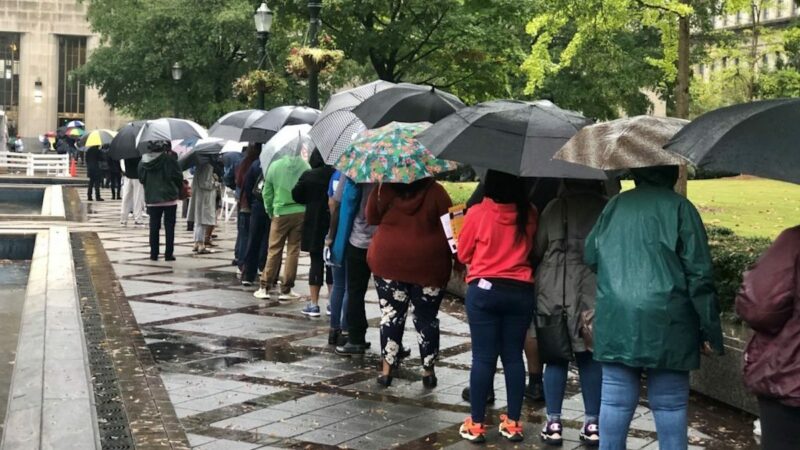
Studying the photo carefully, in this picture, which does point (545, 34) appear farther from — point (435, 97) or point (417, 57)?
point (435, 97)

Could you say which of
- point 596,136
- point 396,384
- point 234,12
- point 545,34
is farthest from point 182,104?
point 596,136

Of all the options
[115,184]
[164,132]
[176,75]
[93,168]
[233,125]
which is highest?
[176,75]

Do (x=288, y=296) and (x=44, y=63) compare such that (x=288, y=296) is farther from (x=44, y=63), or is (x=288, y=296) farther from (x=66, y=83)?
(x=66, y=83)

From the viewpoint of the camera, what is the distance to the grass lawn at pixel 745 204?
636 inches

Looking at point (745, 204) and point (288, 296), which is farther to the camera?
point (745, 204)

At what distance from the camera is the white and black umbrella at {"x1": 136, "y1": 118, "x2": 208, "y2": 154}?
16844 millimetres

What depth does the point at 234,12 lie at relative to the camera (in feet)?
112

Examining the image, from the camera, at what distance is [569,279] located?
6.04 m

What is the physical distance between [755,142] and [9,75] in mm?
82067

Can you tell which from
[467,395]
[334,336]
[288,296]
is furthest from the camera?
[288,296]

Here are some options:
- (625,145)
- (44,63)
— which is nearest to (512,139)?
(625,145)

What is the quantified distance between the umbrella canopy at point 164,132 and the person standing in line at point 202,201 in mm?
767

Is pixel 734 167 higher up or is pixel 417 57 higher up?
pixel 417 57

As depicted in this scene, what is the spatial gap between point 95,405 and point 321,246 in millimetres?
3584
